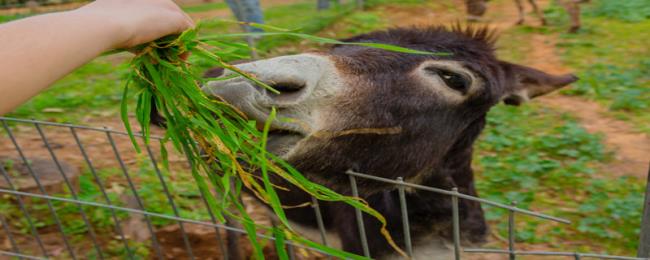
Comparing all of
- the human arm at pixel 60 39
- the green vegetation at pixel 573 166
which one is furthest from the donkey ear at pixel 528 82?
the human arm at pixel 60 39

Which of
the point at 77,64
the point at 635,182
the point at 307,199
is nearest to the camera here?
the point at 77,64

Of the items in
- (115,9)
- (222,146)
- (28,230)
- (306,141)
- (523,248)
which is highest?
(115,9)

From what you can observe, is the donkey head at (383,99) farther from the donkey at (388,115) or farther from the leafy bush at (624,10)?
the leafy bush at (624,10)

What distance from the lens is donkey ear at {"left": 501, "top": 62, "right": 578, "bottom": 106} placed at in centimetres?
331

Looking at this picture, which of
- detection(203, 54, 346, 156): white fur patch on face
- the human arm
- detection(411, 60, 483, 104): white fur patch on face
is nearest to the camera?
the human arm

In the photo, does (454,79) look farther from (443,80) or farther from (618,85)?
(618,85)

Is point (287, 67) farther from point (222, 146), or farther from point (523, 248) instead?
point (523, 248)

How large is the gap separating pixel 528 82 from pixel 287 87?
159cm

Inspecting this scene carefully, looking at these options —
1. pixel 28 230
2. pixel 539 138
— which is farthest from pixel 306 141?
pixel 539 138

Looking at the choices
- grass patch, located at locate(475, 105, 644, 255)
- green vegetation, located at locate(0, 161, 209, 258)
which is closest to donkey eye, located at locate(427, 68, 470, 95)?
grass patch, located at locate(475, 105, 644, 255)

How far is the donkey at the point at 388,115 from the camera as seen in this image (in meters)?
2.28

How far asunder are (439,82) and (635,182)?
201 cm

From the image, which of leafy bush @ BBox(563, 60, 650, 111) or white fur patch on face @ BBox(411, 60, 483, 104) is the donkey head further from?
leafy bush @ BBox(563, 60, 650, 111)

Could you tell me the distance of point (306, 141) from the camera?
2340mm
